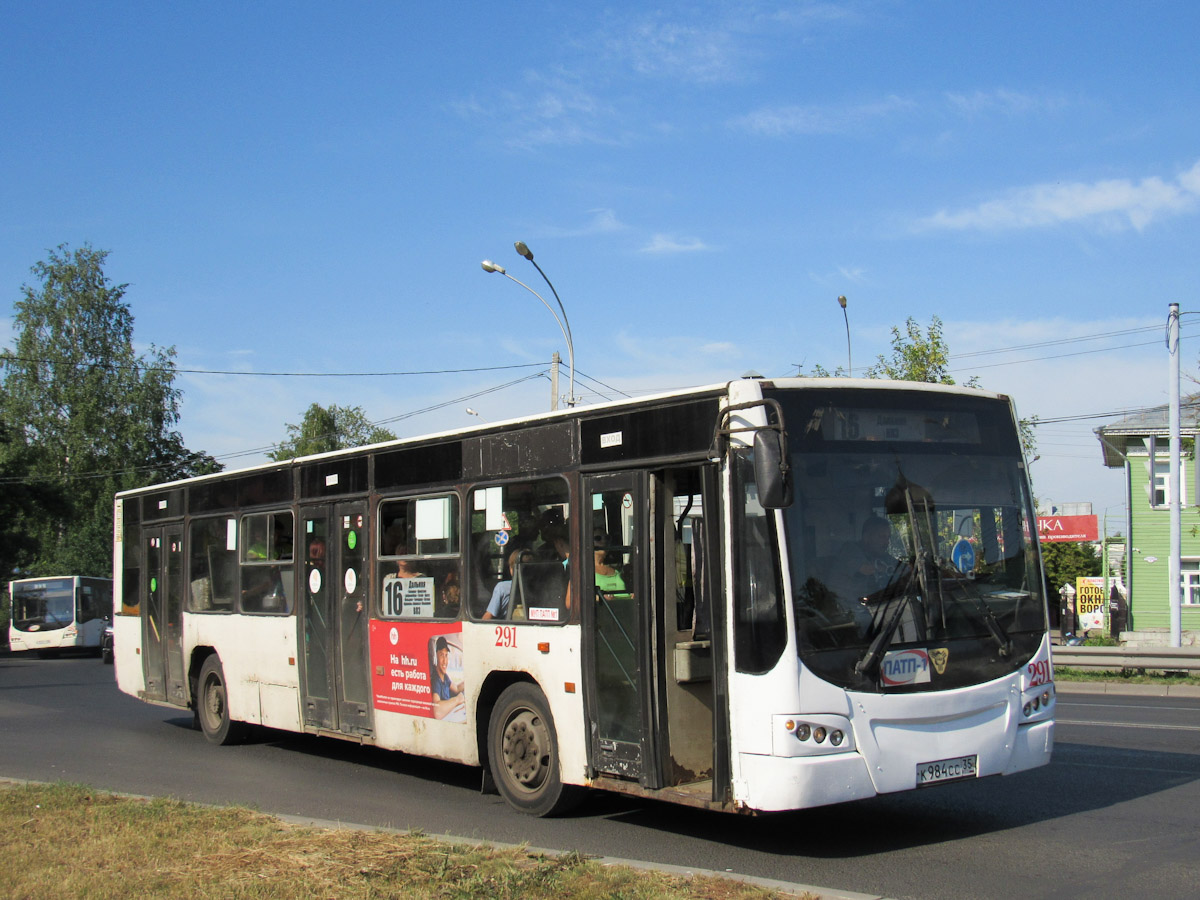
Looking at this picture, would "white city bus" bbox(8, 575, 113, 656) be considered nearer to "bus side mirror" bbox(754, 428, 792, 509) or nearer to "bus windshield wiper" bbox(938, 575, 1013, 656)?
"bus windshield wiper" bbox(938, 575, 1013, 656)

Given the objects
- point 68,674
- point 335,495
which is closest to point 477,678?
point 335,495

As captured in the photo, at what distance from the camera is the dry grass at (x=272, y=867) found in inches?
239

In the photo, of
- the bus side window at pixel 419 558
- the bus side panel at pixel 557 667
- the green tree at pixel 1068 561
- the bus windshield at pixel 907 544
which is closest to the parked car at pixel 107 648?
the bus side window at pixel 419 558

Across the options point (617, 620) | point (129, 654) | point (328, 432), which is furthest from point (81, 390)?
point (617, 620)

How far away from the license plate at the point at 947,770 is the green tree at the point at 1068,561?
51982mm

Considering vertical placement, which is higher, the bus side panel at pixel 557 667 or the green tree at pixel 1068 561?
the bus side panel at pixel 557 667

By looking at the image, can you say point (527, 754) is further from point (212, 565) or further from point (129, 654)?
point (129, 654)

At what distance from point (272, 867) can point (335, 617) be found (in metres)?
4.89

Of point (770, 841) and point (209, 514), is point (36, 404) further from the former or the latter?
point (770, 841)

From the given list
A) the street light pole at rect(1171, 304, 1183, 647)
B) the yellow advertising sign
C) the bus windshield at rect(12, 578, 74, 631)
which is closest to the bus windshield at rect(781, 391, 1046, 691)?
the street light pole at rect(1171, 304, 1183, 647)

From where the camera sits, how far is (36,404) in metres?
56.4

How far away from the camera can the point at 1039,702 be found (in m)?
7.79

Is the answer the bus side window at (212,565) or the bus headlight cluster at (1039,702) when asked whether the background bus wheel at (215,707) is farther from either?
the bus headlight cluster at (1039,702)

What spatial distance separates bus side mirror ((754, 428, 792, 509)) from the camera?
659 centimetres
